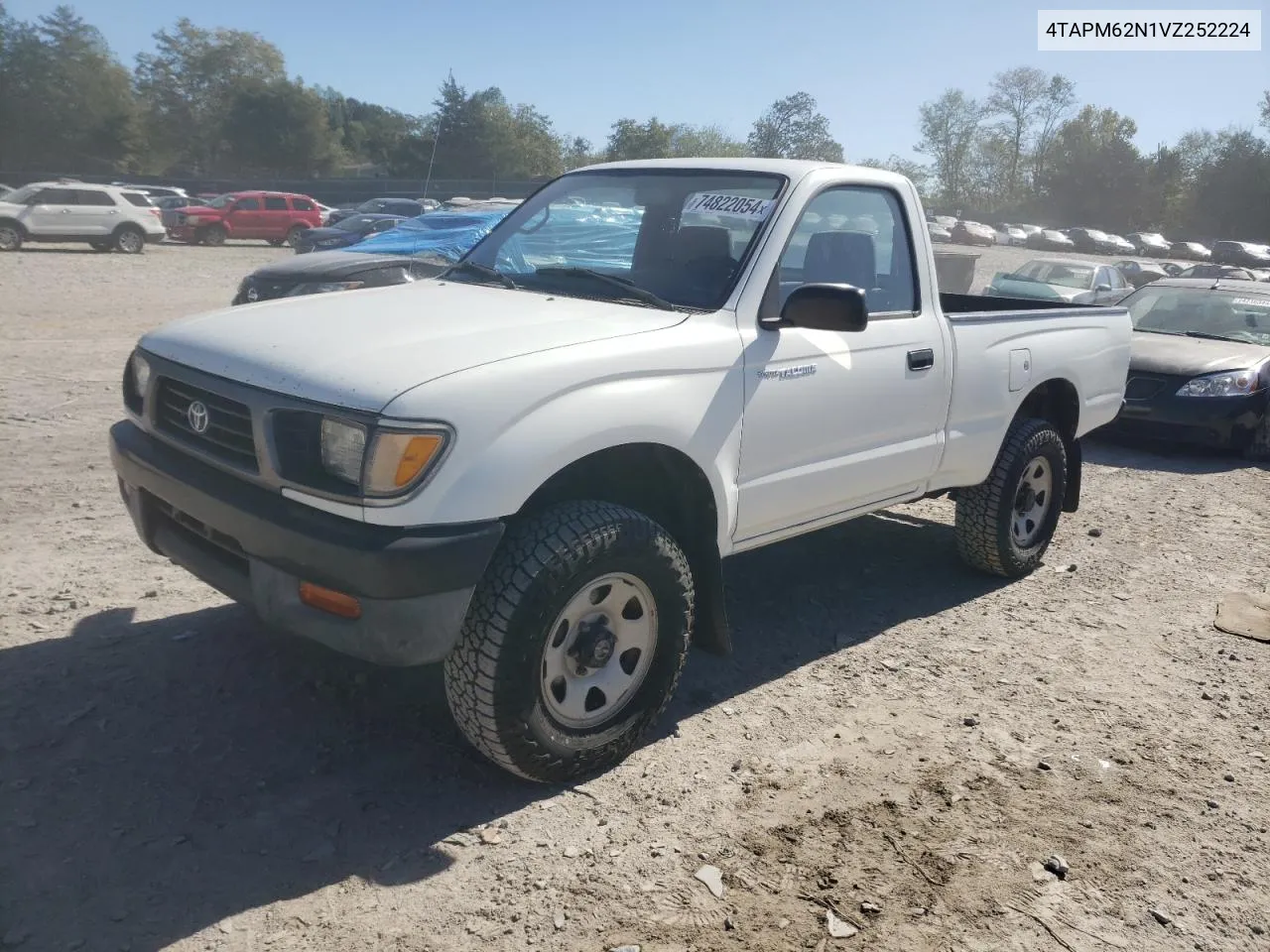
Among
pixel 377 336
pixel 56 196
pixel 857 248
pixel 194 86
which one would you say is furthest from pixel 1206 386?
pixel 194 86

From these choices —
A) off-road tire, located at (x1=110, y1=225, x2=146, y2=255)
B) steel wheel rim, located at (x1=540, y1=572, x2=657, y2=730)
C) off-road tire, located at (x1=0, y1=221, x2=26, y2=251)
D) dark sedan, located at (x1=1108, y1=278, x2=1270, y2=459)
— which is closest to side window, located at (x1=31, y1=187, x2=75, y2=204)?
off-road tire, located at (x1=0, y1=221, x2=26, y2=251)

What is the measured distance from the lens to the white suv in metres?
23.4

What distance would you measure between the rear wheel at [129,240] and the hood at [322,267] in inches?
642

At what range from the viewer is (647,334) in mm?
3334

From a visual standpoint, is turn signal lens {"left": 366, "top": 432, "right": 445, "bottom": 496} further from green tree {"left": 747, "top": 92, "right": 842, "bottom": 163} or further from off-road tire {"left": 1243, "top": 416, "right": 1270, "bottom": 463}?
green tree {"left": 747, "top": 92, "right": 842, "bottom": 163}

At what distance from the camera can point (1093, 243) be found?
57344 mm

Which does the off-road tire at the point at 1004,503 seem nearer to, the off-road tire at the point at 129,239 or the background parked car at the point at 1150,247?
the off-road tire at the point at 129,239

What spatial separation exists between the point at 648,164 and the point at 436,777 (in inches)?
105

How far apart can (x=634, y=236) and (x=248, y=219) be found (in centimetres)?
2846

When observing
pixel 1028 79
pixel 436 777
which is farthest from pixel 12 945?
pixel 1028 79

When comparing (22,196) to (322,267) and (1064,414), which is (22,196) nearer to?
(322,267)

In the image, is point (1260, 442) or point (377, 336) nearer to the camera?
point (377, 336)

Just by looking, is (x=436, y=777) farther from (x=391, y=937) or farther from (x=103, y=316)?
(x=103, y=316)

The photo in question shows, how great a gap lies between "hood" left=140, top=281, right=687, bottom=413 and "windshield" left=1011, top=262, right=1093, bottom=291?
1283cm
